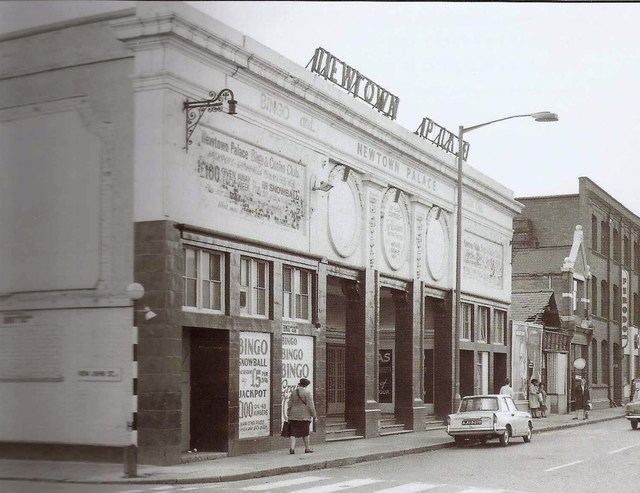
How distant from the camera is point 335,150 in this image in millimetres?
24953

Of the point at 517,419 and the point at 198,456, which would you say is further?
the point at 517,419

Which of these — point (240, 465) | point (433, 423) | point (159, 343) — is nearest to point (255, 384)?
point (240, 465)

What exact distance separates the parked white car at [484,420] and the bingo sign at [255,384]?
237 inches

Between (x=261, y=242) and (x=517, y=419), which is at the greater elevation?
(x=261, y=242)

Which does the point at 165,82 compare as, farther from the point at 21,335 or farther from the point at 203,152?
the point at 203,152

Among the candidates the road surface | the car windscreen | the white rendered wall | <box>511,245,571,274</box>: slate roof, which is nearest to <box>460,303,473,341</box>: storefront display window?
the car windscreen

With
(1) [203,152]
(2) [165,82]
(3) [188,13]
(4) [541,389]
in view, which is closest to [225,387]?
(1) [203,152]

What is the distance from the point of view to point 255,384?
68.6ft

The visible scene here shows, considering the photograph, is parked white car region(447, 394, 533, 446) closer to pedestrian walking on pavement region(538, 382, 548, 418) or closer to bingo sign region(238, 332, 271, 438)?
bingo sign region(238, 332, 271, 438)

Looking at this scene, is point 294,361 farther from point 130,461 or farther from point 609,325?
point 609,325

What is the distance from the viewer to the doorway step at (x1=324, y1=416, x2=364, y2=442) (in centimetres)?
2455

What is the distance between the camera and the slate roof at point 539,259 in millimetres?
51594

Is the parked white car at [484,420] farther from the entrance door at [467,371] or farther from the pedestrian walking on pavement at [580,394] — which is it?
the pedestrian walking on pavement at [580,394]

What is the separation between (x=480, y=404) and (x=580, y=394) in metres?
22.2
